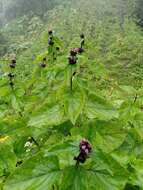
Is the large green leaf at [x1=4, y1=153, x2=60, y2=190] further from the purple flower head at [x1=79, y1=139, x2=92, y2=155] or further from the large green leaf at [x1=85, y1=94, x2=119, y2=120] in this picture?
the large green leaf at [x1=85, y1=94, x2=119, y2=120]

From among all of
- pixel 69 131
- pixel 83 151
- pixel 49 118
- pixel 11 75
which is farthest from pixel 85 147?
pixel 11 75

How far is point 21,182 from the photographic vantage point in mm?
1513

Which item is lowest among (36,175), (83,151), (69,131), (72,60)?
(69,131)

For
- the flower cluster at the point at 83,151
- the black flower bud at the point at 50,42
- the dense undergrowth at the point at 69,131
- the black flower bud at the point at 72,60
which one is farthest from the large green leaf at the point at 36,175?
the black flower bud at the point at 50,42

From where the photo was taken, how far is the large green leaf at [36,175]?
1.44 meters

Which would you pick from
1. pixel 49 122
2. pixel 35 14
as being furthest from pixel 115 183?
pixel 35 14

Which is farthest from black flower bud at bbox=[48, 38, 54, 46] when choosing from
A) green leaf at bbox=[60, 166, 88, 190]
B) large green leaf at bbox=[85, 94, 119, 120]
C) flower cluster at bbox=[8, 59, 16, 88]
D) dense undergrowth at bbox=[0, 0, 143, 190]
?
green leaf at bbox=[60, 166, 88, 190]

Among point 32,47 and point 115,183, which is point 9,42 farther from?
point 115,183

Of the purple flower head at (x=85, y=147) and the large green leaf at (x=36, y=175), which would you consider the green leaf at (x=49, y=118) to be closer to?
the large green leaf at (x=36, y=175)

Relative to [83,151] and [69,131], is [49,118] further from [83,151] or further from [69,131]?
[83,151]

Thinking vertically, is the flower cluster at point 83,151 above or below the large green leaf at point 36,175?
above

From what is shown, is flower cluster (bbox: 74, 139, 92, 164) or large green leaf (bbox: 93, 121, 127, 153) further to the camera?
large green leaf (bbox: 93, 121, 127, 153)

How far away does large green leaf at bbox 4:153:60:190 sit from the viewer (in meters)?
1.44

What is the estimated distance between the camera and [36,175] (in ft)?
4.91
